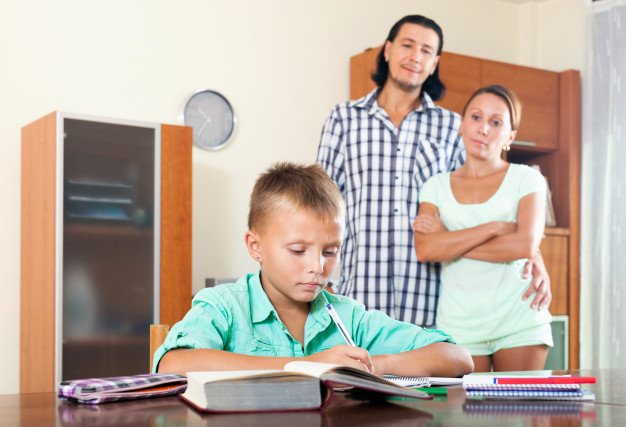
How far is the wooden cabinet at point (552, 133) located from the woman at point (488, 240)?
5.86 ft

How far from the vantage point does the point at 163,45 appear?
3.93 meters

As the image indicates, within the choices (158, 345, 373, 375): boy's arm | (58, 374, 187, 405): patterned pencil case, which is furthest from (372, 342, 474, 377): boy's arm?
(58, 374, 187, 405): patterned pencil case

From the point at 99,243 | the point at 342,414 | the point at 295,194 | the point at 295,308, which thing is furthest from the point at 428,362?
the point at 99,243

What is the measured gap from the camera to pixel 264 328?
1565 mm

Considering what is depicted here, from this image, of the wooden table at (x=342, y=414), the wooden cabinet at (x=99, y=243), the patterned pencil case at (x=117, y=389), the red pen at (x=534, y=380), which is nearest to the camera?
the wooden table at (x=342, y=414)

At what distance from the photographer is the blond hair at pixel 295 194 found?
63.1 inches

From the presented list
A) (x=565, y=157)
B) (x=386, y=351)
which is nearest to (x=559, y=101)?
(x=565, y=157)

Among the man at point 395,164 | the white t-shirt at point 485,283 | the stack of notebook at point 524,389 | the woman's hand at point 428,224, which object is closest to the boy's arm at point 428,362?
the stack of notebook at point 524,389

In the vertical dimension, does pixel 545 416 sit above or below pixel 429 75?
below

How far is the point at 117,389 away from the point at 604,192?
3.83 m

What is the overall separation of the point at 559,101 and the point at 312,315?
3516 millimetres

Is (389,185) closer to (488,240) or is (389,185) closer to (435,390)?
(488,240)

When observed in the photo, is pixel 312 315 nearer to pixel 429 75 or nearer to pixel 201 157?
pixel 429 75

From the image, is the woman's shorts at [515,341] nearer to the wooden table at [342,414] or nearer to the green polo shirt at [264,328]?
the green polo shirt at [264,328]
